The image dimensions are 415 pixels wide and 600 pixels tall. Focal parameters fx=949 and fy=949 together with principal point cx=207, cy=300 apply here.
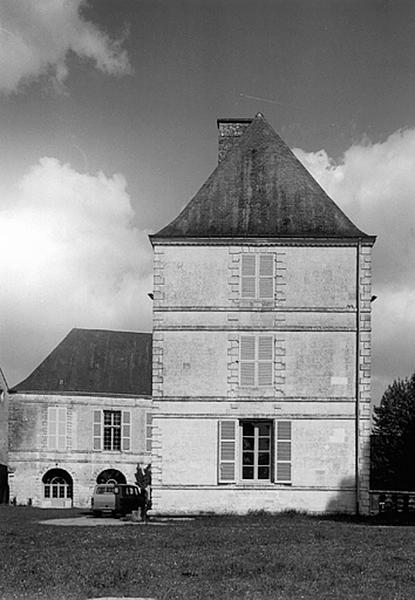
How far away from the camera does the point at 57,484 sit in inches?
1853

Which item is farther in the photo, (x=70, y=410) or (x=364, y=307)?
(x=70, y=410)

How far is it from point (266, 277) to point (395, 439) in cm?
2069

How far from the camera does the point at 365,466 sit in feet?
85.3

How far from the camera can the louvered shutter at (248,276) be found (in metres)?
27.0

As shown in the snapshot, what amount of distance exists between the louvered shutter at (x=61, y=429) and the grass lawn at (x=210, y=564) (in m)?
28.2

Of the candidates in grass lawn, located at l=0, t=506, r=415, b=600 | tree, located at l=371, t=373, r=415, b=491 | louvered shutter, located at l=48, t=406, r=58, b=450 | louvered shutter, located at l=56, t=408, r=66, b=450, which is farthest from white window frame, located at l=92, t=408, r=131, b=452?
grass lawn, located at l=0, t=506, r=415, b=600

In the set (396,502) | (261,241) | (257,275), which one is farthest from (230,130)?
(396,502)

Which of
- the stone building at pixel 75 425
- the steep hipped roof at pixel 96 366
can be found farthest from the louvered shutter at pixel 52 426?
the steep hipped roof at pixel 96 366

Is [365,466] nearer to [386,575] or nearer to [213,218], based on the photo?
[213,218]

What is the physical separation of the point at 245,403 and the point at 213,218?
5.56 m

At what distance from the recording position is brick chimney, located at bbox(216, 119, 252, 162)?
31.4 metres

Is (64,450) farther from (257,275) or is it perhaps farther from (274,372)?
(257,275)

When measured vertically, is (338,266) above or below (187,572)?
above

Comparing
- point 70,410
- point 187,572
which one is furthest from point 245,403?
point 70,410
